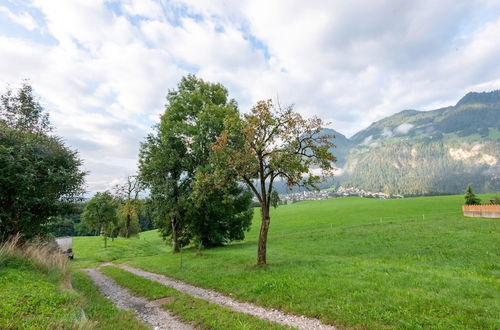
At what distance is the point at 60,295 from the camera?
9969 millimetres

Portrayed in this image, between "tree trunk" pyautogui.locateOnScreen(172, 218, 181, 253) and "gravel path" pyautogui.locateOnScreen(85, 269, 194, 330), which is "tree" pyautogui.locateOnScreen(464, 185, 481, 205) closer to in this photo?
"tree trunk" pyautogui.locateOnScreen(172, 218, 181, 253)

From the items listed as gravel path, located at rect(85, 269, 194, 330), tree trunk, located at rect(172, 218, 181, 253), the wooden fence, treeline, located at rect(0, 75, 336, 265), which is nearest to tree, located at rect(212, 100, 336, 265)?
treeline, located at rect(0, 75, 336, 265)

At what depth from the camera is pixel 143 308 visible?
12906 mm

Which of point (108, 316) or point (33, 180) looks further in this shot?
point (33, 180)

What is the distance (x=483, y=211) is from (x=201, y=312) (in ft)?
169

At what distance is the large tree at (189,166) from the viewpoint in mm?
32625

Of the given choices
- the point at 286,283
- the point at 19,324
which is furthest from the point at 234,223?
the point at 19,324

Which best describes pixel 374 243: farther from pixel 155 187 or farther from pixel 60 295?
pixel 60 295

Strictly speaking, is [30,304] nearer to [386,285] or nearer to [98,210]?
[386,285]

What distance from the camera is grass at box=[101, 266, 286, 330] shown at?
9.62m

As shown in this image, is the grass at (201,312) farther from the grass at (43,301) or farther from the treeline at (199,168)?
the treeline at (199,168)

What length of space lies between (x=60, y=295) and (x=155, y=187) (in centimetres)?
2331

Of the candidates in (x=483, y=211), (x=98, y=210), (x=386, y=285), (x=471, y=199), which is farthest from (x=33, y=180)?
(x=471, y=199)

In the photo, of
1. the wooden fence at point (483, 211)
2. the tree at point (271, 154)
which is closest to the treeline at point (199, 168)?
the tree at point (271, 154)
